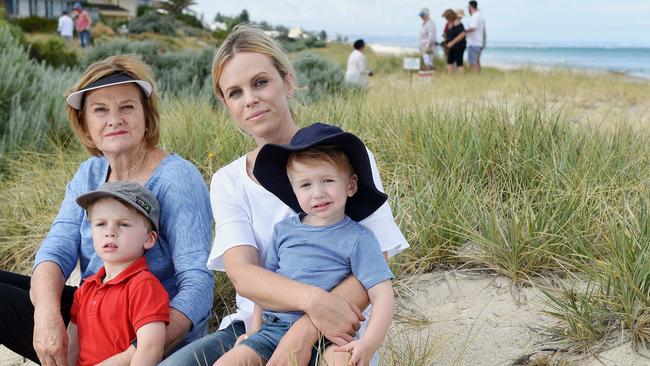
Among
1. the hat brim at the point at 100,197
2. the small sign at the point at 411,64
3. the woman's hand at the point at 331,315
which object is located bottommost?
the woman's hand at the point at 331,315

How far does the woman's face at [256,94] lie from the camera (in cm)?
281

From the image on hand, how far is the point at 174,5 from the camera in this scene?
52531mm

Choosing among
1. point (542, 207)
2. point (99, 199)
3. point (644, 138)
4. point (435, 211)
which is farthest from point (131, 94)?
point (644, 138)

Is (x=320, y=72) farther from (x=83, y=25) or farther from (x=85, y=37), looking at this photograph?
(x=85, y=37)

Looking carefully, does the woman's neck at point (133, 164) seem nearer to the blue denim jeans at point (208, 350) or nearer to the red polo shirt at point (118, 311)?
the red polo shirt at point (118, 311)

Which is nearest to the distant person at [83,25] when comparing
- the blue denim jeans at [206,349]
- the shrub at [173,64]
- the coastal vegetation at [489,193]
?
the shrub at [173,64]

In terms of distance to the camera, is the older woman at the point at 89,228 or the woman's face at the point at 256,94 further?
the older woman at the point at 89,228

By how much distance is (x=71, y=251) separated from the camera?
3232 millimetres

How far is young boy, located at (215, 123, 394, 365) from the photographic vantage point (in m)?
2.47

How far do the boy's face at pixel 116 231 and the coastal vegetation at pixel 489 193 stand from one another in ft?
3.60

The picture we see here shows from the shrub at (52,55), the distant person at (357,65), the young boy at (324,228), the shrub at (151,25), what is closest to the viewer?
the young boy at (324,228)

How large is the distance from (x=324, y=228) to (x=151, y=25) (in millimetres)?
44965

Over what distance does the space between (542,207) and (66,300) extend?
96.0 inches

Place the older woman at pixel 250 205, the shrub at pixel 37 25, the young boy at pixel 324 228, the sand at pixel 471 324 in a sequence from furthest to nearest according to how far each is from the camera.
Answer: the shrub at pixel 37 25 < the sand at pixel 471 324 < the older woman at pixel 250 205 < the young boy at pixel 324 228
